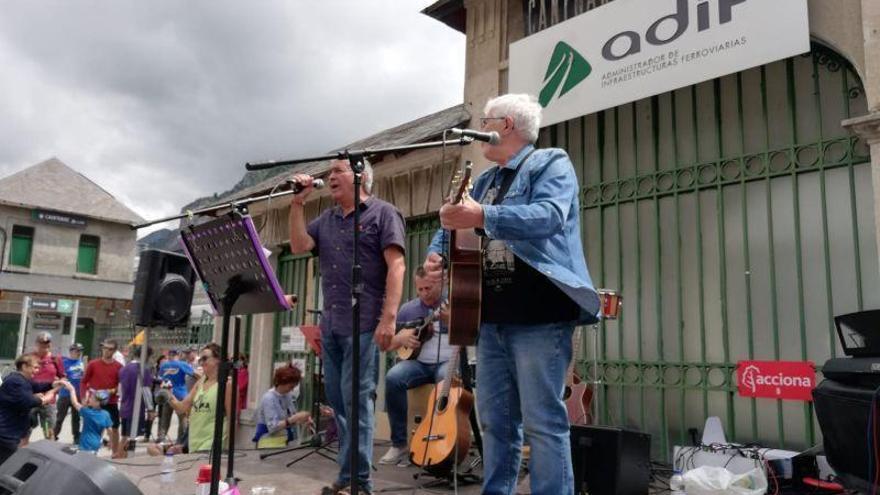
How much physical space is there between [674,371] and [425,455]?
2341 mm

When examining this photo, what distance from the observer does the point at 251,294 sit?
3.20 metres

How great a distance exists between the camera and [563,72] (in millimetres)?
6500

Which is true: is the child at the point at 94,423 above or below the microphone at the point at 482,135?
below

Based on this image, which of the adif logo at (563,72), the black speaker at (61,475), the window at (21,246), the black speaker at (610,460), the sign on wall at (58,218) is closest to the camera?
the black speaker at (61,475)

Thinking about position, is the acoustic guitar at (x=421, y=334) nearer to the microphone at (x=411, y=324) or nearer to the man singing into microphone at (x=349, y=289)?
the microphone at (x=411, y=324)

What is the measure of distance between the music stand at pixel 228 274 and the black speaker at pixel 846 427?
2.82m

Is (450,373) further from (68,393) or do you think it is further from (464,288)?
(68,393)

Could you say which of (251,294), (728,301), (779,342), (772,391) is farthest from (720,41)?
(251,294)

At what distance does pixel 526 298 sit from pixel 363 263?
1.18 metres

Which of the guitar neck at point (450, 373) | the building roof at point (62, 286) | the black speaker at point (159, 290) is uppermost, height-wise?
the building roof at point (62, 286)

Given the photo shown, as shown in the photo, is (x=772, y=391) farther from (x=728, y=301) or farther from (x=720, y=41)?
(x=720, y=41)

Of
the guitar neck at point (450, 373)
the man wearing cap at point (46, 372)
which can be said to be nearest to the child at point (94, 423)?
the man wearing cap at point (46, 372)

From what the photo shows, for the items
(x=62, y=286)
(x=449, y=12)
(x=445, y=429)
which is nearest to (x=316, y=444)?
(x=445, y=429)

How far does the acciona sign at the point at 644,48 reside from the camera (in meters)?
4.98
